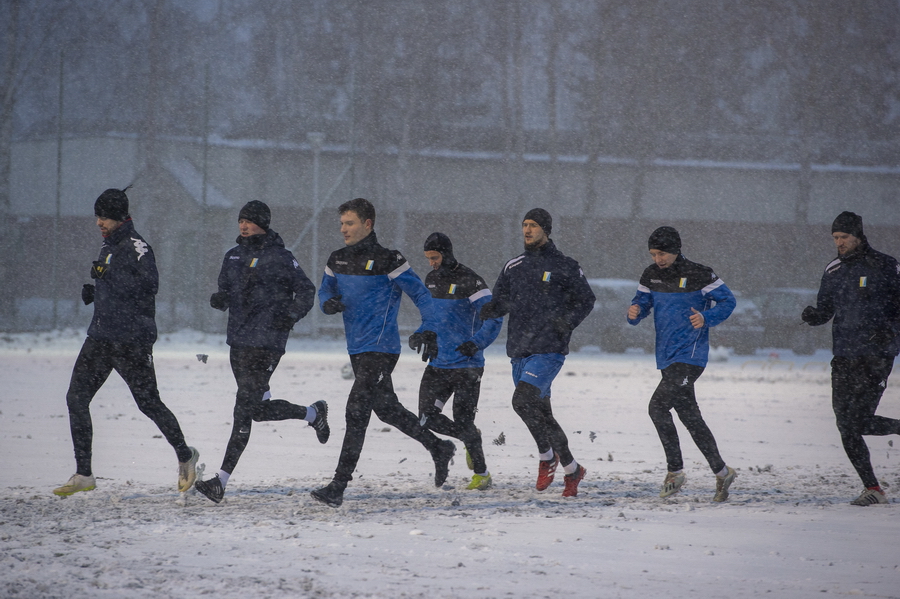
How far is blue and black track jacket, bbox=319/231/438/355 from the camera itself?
6027mm

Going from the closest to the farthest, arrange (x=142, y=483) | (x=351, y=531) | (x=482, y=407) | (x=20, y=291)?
1. (x=351, y=531)
2. (x=142, y=483)
3. (x=482, y=407)
4. (x=20, y=291)

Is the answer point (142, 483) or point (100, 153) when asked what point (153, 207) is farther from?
point (142, 483)

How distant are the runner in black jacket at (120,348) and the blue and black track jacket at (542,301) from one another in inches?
85.4

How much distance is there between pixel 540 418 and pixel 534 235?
1.18 m

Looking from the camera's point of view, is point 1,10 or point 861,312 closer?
point 861,312

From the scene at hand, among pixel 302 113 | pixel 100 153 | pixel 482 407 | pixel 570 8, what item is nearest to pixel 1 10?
pixel 100 153

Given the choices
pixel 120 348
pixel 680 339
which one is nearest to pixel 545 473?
pixel 680 339

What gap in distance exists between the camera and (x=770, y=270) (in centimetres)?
3347

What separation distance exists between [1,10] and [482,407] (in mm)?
24772

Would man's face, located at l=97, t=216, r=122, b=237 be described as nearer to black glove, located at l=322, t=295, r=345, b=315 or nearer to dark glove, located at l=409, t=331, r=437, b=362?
black glove, located at l=322, t=295, r=345, b=315

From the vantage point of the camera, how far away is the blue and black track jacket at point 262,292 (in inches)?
236

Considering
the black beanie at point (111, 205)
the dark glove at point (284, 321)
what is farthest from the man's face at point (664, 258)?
the black beanie at point (111, 205)

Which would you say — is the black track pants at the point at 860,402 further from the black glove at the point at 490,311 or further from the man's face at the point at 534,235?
the black glove at the point at 490,311

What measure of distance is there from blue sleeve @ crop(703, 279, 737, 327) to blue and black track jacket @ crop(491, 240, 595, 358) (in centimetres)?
73
